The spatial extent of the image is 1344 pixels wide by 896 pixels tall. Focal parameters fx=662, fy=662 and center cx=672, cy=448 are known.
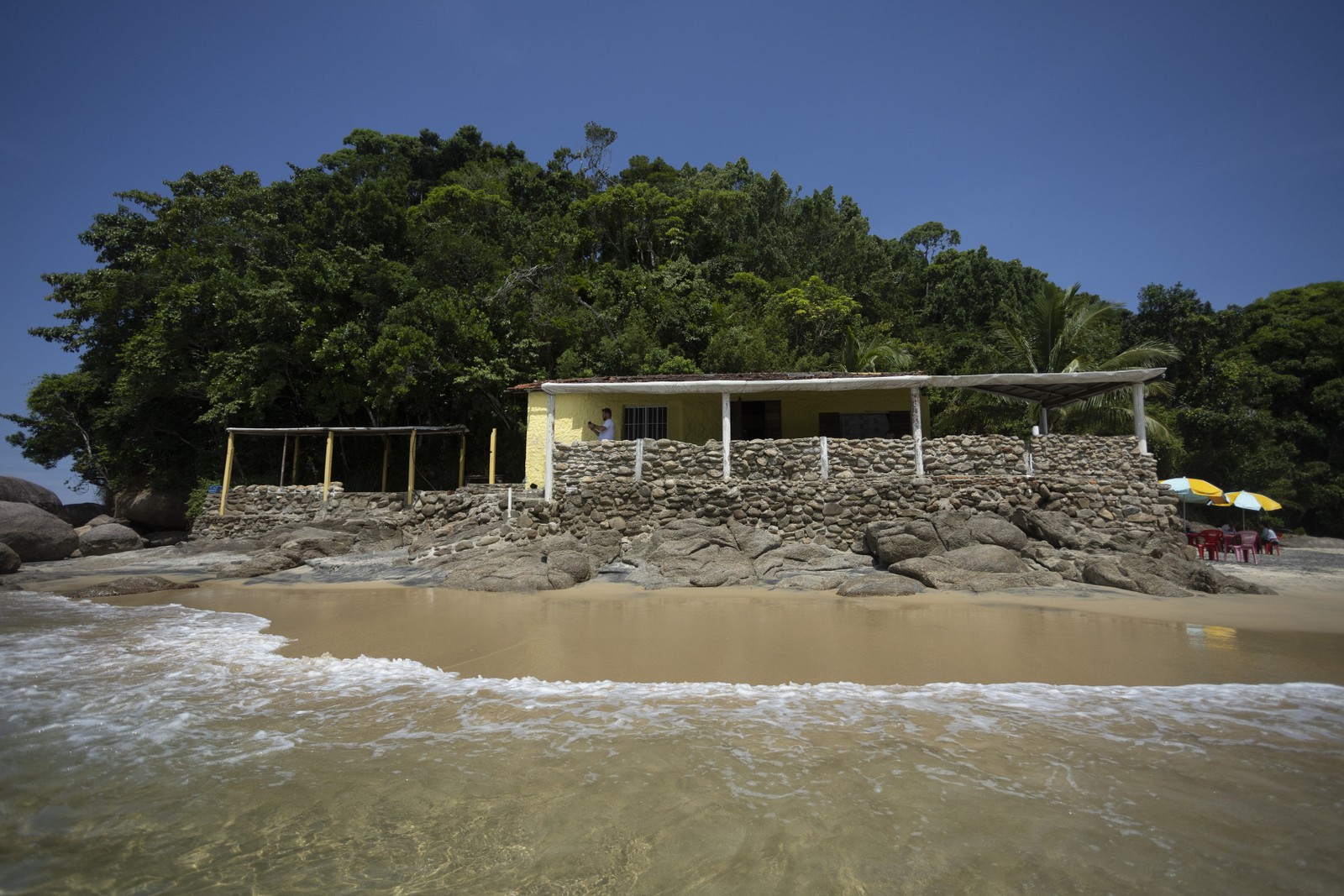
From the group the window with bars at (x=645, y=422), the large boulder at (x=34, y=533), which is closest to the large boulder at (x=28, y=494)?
the large boulder at (x=34, y=533)

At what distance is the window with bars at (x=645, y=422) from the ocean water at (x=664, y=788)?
13.4 m

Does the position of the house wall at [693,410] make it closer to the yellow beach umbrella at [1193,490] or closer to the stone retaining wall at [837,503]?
the stone retaining wall at [837,503]

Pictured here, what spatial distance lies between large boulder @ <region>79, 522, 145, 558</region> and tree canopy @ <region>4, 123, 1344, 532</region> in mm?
4325

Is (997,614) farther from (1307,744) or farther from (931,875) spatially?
(931,875)

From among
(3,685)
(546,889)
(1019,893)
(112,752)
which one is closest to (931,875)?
(1019,893)

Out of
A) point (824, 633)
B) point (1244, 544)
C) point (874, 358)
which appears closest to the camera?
point (824, 633)

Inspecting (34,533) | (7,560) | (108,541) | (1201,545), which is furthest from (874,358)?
(34,533)

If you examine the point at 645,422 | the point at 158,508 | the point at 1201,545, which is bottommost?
the point at 1201,545

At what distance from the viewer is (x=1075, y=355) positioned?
20.9 meters

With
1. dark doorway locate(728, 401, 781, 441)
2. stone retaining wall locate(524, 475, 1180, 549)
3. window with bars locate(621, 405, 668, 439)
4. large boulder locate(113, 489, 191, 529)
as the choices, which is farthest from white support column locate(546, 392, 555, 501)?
large boulder locate(113, 489, 191, 529)

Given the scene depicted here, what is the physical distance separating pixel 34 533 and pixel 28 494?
26.1ft

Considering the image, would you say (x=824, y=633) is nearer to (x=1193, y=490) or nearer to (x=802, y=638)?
(x=802, y=638)

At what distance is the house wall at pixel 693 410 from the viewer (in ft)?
59.5

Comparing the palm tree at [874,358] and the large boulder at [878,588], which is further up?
the palm tree at [874,358]
